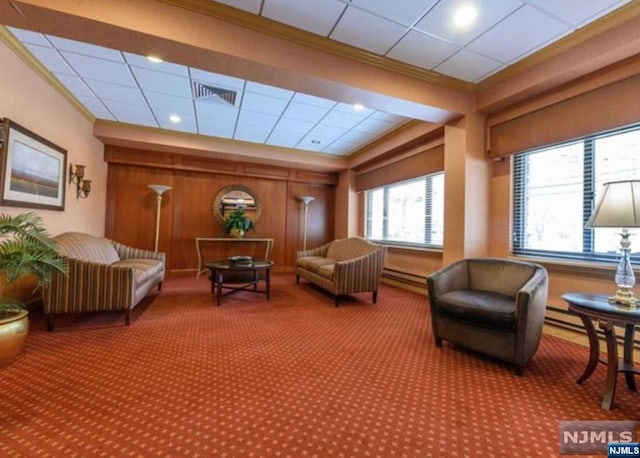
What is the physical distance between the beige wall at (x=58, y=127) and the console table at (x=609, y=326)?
4.83 metres

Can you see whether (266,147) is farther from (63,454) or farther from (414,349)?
(63,454)

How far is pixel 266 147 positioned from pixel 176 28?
3530 millimetres

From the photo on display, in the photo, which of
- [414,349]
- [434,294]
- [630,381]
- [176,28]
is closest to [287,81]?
[176,28]

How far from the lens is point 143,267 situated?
11.8ft

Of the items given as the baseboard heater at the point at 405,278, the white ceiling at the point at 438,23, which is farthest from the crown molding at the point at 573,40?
the baseboard heater at the point at 405,278

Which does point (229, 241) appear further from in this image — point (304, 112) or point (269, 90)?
point (269, 90)

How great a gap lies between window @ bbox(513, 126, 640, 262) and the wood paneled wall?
4308 millimetres

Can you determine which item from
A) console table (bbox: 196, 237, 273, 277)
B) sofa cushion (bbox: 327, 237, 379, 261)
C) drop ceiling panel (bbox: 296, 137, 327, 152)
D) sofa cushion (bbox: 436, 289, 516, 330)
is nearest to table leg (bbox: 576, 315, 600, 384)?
sofa cushion (bbox: 436, 289, 516, 330)

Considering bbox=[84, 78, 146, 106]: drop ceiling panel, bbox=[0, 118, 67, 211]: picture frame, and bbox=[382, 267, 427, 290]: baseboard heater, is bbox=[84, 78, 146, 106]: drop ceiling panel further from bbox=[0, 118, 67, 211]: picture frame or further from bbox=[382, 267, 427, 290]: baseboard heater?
bbox=[382, 267, 427, 290]: baseboard heater

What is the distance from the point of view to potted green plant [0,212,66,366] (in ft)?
6.70

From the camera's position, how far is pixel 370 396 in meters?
1.74

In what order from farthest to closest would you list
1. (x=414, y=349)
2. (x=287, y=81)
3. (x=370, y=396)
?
(x=287, y=81), (x=414, y=349), (x=370, y=396)

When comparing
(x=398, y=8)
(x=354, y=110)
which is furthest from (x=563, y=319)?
(x=354, y=110)

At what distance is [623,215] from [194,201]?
20.3 ft
